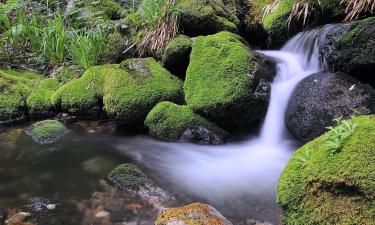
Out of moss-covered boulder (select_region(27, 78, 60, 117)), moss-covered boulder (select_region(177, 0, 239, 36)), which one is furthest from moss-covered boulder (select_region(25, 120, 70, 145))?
moss-covered boulder (select_region(177, 0, 239, 36))

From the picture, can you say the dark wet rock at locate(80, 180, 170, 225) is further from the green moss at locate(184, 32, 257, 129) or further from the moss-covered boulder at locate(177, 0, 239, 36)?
the moss-covered boulder at locate(177, 0, 239, 36)

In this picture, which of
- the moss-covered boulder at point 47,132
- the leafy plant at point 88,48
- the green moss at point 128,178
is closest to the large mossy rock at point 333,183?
the green moss at point 128,178

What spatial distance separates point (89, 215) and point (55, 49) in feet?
15.6

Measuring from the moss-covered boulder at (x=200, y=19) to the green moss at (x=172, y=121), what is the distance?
1.68 meters

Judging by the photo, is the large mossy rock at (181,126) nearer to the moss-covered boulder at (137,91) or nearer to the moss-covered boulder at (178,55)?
the moss-covered boulder at (137,91)

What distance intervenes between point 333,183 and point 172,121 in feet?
9.62

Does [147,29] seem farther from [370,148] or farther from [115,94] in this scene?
[370,148]

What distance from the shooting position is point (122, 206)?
3.45m

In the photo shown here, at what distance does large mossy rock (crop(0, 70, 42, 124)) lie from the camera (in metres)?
6.18

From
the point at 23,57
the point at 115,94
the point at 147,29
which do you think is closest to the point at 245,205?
the point at 115,94

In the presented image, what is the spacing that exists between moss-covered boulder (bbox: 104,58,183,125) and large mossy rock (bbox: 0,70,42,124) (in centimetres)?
166

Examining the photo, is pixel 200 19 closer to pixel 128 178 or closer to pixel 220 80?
pixel 220 80

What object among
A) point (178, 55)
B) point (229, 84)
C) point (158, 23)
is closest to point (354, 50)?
point (229, 84)

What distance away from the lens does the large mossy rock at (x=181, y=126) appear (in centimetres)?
493
